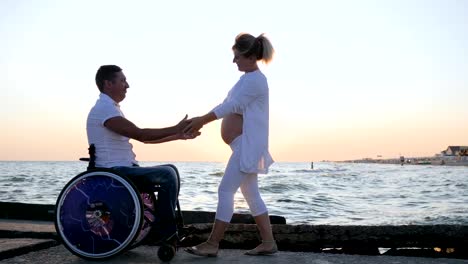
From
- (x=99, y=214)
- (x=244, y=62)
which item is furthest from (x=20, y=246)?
(x=244, y=62)

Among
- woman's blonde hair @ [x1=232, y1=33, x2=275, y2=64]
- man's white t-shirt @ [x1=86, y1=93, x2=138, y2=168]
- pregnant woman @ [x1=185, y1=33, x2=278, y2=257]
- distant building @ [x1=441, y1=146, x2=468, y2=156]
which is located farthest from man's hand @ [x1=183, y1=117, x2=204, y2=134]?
distant building @ [x1=441, y1=146, x2=468, y2=156]

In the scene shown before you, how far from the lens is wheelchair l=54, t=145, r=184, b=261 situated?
3.49m

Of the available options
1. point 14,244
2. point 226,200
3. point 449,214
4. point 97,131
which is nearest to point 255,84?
point 226,200

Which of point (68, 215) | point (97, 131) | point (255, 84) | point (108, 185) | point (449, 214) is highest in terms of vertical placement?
point (255, 84)

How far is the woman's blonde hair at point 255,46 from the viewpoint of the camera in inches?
154

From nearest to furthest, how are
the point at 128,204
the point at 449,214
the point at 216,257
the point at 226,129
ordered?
the point at 128,204, the point at 216,257, the point at 226,129, the point at 449,214

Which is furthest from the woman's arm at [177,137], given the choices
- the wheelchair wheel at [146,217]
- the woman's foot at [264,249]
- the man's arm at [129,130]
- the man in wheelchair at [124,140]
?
the woman's foot at [264,249]

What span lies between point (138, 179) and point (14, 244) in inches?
46.8

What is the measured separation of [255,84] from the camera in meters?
3.87

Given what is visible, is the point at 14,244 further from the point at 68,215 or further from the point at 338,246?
the point at 338,246

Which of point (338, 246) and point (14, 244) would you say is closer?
point (14, 244)

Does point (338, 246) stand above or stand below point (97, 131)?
below

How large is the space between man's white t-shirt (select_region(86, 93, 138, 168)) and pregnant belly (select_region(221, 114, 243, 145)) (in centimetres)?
83

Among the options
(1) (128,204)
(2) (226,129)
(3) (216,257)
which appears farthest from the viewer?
(2) (226,129)
